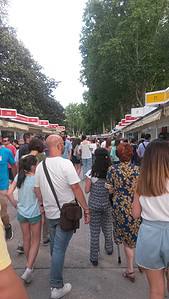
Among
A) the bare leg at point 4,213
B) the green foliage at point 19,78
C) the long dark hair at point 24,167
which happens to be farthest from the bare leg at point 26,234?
the green foliage at point 19,78

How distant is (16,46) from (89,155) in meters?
27.2

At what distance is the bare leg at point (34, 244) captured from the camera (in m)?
4.46

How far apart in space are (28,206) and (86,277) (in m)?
1.09

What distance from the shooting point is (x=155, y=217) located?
2.95 m

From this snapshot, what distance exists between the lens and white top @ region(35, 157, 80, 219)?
3.96 metres

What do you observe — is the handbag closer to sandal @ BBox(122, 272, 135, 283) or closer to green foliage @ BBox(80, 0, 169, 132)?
sandal @ BBox(122, 272, 135, 283)

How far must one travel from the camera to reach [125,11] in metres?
34.8

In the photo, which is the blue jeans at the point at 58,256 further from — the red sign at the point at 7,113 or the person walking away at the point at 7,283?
the red sign at the point at 7,113

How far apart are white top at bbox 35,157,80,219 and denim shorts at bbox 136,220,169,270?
3.93 feet

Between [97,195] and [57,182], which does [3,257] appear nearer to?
[57,182]

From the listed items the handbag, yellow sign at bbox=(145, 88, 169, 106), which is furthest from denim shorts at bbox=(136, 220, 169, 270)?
yellow sign at bbox=(145, 88, 169, 106)

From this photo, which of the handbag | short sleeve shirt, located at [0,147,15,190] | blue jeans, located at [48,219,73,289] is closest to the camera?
the handbag

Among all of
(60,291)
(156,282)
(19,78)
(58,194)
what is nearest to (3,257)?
(156,282)

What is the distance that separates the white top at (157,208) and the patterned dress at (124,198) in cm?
126
